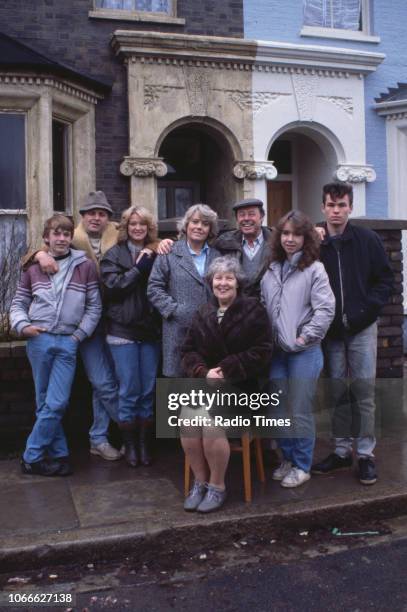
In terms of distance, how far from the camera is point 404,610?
294 cm

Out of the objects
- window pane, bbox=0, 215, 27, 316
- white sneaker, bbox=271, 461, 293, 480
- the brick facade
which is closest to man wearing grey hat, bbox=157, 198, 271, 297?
white sneaker, bbox=271, 461, 293, 480

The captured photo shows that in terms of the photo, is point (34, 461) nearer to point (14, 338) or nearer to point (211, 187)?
point (14, 338)

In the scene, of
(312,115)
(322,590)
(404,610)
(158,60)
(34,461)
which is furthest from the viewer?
(312,115)

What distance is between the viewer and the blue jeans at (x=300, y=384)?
4.16m

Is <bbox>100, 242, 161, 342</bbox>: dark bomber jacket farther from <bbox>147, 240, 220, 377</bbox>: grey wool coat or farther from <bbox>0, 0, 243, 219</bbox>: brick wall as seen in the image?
<bbox>0, 0, 243, 219</bbox>: brick wall

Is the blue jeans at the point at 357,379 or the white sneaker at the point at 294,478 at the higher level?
the blue jeans at the point at 357,379

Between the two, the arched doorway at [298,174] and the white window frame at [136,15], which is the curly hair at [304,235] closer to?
the white window frame at [136,15]

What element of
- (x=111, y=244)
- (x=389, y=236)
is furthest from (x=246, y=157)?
(x=111, y=244)

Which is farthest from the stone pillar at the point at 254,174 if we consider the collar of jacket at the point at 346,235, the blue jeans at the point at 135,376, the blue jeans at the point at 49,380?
the blue jeans at the point at 49,380

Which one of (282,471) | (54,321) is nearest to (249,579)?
(282,471)

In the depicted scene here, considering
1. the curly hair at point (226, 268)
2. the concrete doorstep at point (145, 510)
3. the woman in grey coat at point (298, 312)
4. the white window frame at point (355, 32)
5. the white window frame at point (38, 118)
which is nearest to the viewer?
the concrete doorstep at point (145, 510)

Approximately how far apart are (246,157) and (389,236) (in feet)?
13.7

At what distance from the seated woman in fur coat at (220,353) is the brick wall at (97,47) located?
5549 mm

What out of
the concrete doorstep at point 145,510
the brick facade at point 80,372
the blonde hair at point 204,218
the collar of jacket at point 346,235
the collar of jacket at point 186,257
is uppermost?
the blonde hair at point 204,218
